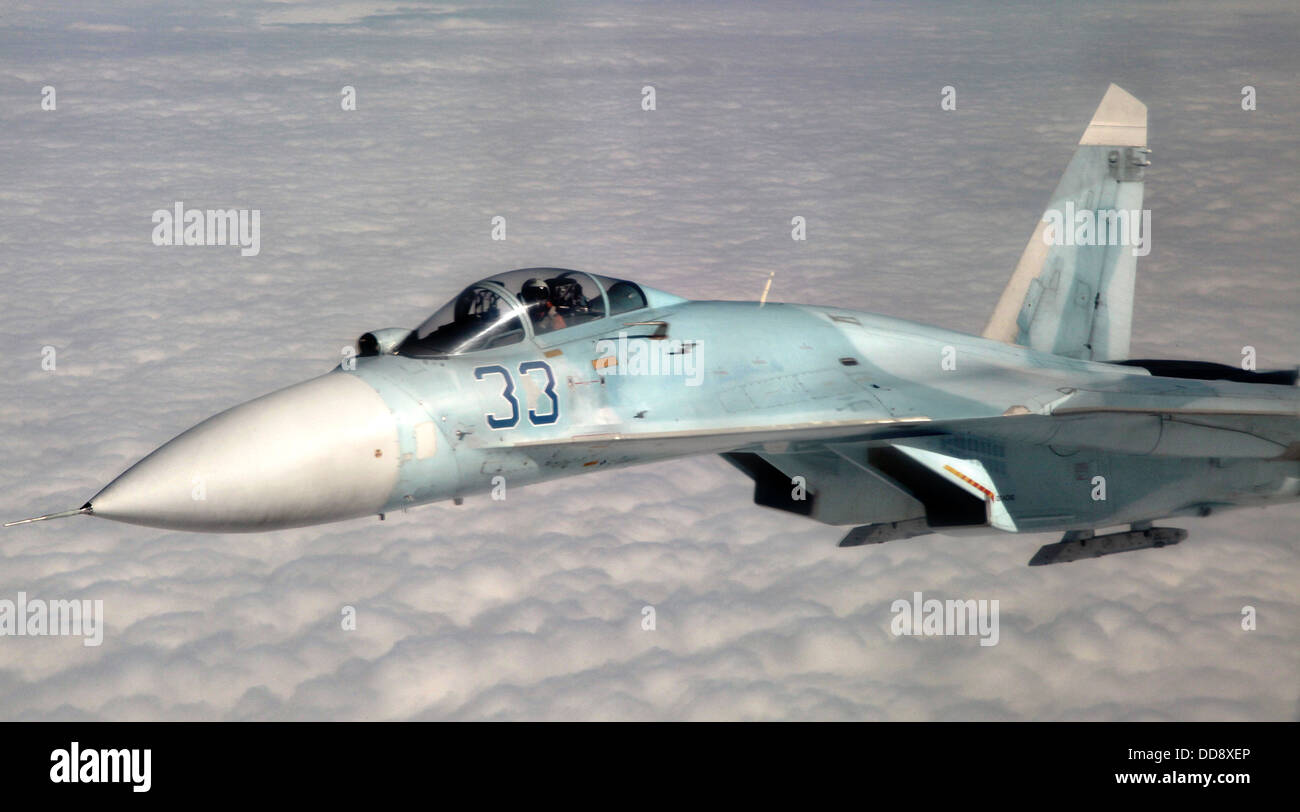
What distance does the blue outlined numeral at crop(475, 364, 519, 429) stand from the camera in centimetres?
838

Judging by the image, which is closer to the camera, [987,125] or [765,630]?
[765,630]

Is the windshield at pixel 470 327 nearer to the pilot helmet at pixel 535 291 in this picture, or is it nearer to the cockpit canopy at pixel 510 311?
the cockpit canopy at pixel 510 311

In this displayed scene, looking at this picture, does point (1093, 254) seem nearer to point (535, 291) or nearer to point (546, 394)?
point (535, 291)

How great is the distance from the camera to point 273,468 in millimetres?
7430

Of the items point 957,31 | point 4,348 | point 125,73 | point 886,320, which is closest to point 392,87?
point 125,73

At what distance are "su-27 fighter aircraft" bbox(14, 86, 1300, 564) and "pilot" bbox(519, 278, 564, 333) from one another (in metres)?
0.02

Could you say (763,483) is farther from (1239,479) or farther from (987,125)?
(987,125)

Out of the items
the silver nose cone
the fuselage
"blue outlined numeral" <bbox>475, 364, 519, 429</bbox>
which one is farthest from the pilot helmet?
the silver nose cone

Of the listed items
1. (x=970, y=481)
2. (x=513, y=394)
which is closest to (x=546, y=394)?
(x=513, y=394)

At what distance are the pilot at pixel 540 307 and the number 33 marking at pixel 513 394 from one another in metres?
0.39

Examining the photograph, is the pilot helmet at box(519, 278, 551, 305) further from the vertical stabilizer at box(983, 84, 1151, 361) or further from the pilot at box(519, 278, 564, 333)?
the vertical stabilizer at box(983, 84, 1151, 361)

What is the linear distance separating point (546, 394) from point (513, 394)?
0.29 m

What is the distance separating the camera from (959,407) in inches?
396

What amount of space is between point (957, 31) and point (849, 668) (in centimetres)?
5652
